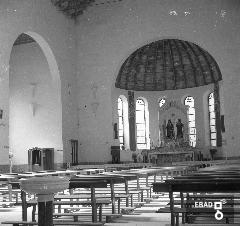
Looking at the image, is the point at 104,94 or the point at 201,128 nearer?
the point at 104,94

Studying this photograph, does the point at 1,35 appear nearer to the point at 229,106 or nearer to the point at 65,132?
the point at 65,132

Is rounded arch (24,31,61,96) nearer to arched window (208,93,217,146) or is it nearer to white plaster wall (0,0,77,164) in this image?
white plaster wall (0,0,77,164)

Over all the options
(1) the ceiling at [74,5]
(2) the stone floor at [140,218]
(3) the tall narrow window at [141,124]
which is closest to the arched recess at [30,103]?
(1) the ceiling at [74,5]

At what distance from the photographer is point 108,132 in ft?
74.2

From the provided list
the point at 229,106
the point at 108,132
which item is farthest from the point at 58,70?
the point at 229,106

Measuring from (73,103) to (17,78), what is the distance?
10.8 feet

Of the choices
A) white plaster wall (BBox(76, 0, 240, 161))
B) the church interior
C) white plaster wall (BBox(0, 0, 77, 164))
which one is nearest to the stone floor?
white plaster wall (BBox(0, 0, 77, 164))

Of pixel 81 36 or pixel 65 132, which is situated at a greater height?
pixel 81 36

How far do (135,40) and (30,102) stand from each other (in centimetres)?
637

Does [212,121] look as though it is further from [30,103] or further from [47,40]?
[47,40]

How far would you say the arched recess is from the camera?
71.5 feet

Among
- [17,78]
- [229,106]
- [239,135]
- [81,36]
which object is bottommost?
[239,135]

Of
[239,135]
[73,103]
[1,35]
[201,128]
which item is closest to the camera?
[1,35]

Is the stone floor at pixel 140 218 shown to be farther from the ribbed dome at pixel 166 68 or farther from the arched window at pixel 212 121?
the arched window at pixel 212 121
